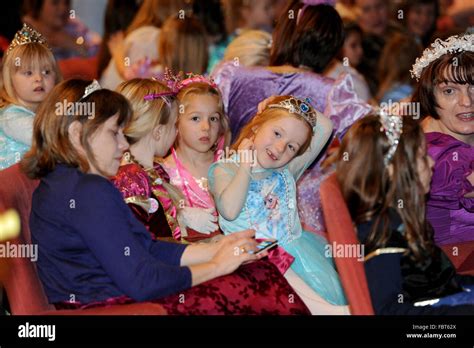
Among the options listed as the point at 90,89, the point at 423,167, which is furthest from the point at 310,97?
the point at 90,89

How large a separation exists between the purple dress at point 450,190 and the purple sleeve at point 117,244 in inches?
49.7

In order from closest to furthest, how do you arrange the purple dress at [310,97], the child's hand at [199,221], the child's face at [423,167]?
the child's face at [423,167], the child's hand at [199,221], the purple dress at [310,97]

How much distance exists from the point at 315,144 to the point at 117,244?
1.29 metres

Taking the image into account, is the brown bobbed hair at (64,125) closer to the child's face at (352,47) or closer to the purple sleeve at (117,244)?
the purple sleeve at (117,244)

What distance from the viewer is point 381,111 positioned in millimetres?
3744

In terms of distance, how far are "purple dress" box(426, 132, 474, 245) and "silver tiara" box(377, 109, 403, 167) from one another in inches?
27.6

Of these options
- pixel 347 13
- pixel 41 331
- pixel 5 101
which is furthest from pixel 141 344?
pixel 347 13

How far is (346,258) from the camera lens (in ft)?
12.0

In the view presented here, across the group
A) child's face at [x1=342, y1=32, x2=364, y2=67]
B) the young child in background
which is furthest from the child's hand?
child's face at [x1=342, y1=32, x2=364, y2=67]

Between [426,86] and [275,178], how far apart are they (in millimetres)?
759

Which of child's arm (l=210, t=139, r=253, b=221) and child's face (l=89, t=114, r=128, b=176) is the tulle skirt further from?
child's face (l=89, t=114, r=128, b=176)

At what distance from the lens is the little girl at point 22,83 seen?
A: 484 cm

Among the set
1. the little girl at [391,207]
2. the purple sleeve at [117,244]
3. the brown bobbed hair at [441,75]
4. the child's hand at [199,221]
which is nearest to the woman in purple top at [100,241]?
the purple sleeve at [117,244]

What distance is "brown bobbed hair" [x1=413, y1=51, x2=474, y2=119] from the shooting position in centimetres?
447
